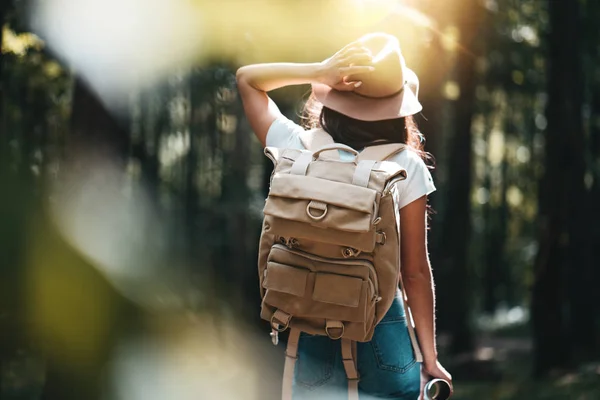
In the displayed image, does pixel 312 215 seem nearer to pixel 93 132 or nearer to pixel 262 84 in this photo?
pixel 262 84

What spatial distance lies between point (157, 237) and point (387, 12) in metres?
9.68

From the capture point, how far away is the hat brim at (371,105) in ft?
10.6

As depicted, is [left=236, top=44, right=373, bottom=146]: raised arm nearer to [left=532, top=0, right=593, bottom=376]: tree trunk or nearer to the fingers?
the fingers

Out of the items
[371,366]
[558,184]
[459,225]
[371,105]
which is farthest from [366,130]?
[459,225]

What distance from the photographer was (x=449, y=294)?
53.8 ft

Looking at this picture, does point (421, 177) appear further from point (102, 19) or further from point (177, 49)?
point (177, 49)

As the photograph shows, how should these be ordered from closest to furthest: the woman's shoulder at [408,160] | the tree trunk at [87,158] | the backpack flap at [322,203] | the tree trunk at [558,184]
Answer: the backpack flap at [322,203] → the woman's shoulder at [408,160] → the tree trunk at [87,158] → the tree trunk at [558,184]

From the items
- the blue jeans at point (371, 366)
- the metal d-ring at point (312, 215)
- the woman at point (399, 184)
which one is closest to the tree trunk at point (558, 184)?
the woman at point (399, 184)

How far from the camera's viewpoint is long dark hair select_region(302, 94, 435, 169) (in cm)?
323

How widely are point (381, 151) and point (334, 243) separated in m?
0.41

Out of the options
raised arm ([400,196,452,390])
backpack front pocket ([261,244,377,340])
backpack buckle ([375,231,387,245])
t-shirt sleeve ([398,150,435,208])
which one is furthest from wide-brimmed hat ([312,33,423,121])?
backpack front pocket ([261,244,377,340])

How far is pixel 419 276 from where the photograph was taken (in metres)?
3.23

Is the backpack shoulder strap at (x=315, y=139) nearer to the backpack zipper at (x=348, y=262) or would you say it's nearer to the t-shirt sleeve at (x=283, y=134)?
the t-shirt sleeve at (x=283, y=134)

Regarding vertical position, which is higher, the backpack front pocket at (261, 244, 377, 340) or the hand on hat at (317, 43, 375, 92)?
the hand on hat at (317, 43, 375, 92)
